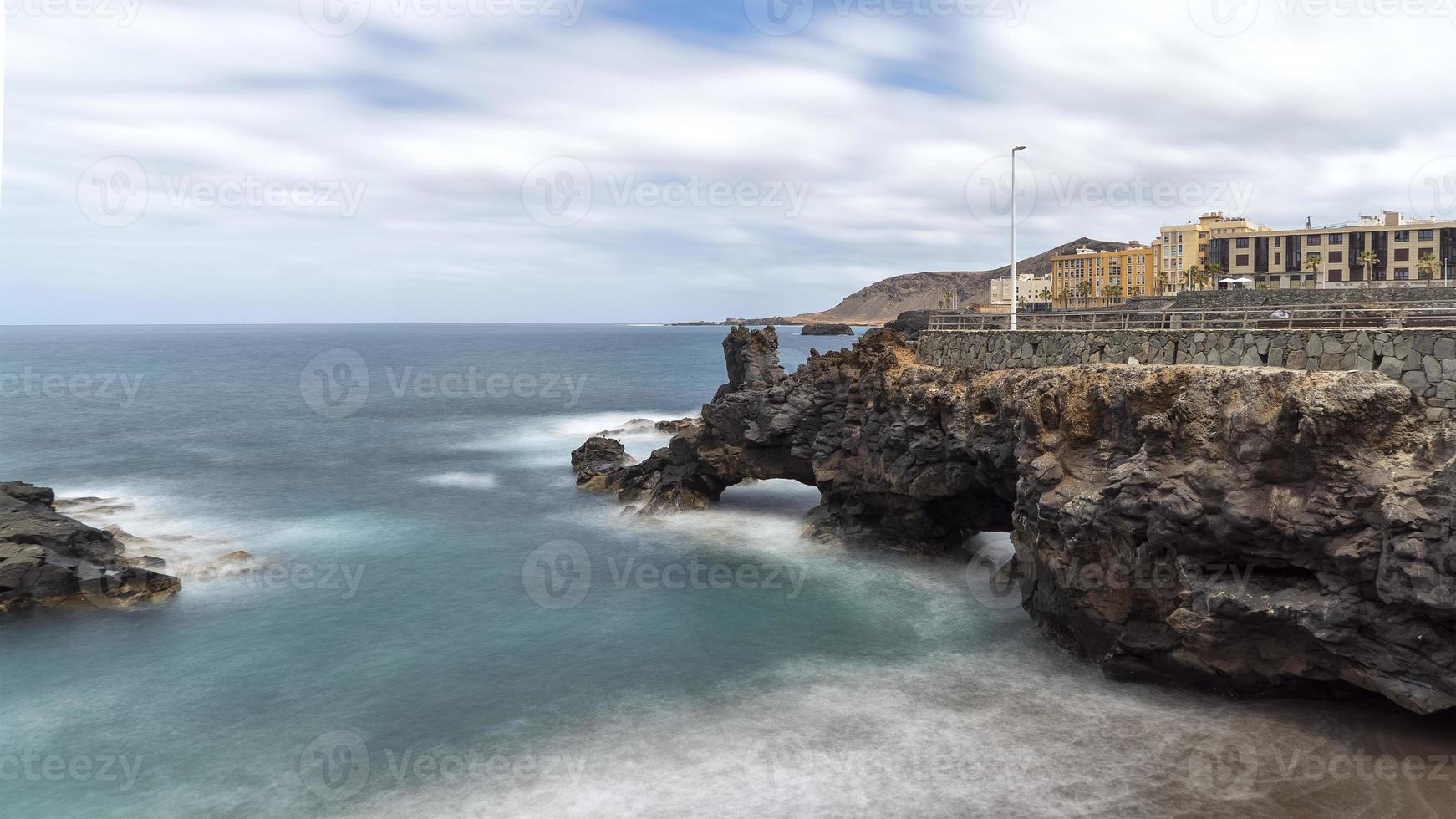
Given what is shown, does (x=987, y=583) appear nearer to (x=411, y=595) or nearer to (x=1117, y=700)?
(x=1117, y=700)

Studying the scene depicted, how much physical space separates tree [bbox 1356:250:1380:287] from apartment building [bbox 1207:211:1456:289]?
0.07m

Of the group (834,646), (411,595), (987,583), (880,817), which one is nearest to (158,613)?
(411,595)

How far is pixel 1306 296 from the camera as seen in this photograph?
139ft

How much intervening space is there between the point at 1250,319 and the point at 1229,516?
7.18 metres

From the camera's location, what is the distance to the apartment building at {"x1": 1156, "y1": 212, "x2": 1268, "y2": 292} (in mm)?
104450
